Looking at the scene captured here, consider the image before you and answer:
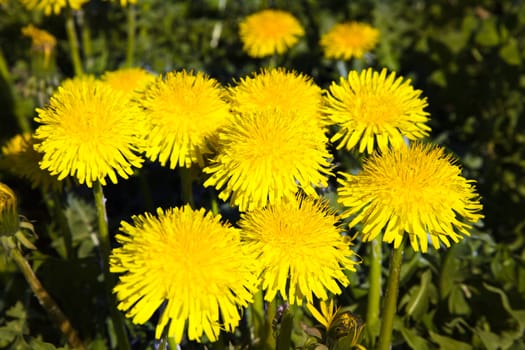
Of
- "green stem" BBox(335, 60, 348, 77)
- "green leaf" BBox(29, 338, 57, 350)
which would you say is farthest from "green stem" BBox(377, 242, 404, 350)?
"green stem" BBox(335, 60, 348, 77)

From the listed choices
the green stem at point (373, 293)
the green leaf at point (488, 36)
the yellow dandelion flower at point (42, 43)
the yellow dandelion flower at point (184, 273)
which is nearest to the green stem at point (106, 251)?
the yellow dandelion flower at point (184, 273)

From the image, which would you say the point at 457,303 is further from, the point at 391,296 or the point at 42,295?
the point at 42,295

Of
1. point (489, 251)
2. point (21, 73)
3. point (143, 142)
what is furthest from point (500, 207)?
point (21, 73)

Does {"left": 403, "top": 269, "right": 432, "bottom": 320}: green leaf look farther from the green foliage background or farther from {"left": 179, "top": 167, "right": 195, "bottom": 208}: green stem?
{"left": 179, "top": 167, "right": 195, "bottom": 208}: green stem

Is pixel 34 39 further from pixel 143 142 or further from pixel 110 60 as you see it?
pixel 143 142

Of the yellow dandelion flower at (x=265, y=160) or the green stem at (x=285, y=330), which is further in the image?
the green stem at (x=285, y=330)

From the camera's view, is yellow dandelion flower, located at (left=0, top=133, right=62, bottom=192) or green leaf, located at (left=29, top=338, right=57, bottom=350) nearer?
green leaf, located at (left=29, top=338, right=57, bottom=350)

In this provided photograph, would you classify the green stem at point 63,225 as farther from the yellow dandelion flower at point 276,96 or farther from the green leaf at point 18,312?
the yellow dandelion flower at point 276,96
